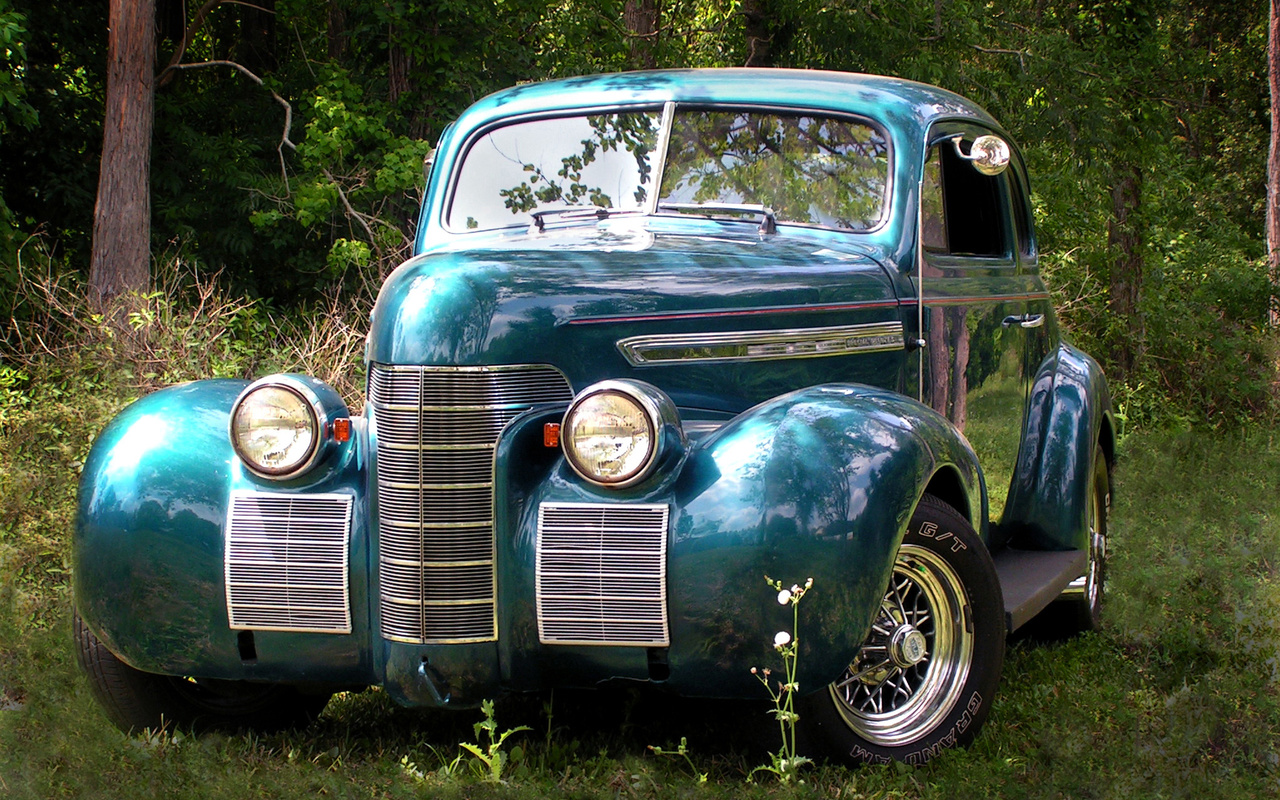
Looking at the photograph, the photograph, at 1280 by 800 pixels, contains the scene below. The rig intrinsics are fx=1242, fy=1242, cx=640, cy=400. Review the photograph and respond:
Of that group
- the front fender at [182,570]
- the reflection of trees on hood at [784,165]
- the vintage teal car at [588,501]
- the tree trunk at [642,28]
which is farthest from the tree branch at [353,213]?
the front fender at [182,570]

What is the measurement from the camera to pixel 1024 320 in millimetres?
5066

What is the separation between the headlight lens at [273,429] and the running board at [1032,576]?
2049mm

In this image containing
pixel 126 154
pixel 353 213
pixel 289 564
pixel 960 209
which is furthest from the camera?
pixel 353 213

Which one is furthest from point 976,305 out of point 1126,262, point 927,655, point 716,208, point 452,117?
point 1126,262

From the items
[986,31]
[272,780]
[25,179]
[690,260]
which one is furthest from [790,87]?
[986,31]

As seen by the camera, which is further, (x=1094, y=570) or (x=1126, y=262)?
(x=1126, y=262)

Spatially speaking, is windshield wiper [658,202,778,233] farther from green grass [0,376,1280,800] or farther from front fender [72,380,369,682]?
green grass [0,376,1280,800]

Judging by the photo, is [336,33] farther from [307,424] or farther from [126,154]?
[307,424]

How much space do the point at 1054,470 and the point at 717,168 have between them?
1785 millimetres

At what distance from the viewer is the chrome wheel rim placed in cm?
331

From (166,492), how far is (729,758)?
1649mm

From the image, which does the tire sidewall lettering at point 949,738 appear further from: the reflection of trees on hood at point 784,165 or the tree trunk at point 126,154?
the tree trunk at point 126,154

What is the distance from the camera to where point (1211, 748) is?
3.64 meters

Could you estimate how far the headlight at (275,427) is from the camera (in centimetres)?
320
